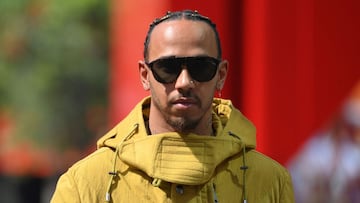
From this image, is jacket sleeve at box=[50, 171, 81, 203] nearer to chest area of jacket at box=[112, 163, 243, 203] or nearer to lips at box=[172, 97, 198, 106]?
chest area of jacket at box=[112, 163, 243, 203]

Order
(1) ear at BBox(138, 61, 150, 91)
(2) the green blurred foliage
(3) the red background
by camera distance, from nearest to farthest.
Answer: (1) ear at BBox(138, 61, 150, 91), (3) the red background, (2) the green blurred foliage

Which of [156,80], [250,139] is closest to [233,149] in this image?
[250,139]

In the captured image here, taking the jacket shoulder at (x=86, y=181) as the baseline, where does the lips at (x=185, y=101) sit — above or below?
above

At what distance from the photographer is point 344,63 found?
133 inches

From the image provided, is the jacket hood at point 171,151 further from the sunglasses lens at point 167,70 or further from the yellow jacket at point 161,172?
the sunglasses lens at point 167,70

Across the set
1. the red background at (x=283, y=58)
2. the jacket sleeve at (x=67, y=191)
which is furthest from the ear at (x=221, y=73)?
the red background at (x=283, y=58)

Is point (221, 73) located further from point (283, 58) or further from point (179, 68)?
point (283, 58)

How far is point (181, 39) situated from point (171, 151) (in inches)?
9.9

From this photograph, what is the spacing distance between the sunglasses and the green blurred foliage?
290cm

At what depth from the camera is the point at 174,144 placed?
74.7 inches

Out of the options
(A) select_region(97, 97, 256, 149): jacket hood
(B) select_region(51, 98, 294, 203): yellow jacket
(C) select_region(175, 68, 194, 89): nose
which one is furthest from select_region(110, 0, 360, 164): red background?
(C) select_region(175, 68, 194, 89): nose

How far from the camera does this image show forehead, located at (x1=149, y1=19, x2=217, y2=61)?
1.85 meters

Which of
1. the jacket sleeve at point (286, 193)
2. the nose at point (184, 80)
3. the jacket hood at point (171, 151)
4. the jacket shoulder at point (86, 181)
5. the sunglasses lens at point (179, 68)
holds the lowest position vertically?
the jacket sleeve at point (286, 193)

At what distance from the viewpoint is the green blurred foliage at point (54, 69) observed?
478 centimetres
